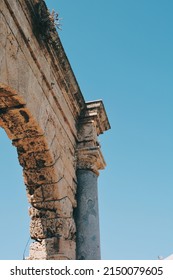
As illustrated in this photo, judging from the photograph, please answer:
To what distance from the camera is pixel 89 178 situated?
6.23 metres

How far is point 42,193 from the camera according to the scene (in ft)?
17.7

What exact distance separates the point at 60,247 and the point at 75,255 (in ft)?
1.59

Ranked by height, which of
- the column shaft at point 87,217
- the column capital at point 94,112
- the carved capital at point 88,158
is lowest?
the column shaft at point 87,217

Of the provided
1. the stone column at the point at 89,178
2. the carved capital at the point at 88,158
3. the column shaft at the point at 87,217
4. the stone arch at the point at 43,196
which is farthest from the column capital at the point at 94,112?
the stone arch at the point at 43,196

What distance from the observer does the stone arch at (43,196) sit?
5035 mm

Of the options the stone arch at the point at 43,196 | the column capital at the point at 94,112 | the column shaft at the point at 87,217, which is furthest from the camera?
the column capital at the point at 94,112

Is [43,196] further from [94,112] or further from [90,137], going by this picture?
[94,112]

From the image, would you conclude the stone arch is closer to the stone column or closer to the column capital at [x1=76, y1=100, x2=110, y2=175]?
the stone column

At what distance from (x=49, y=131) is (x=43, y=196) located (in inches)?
35.2

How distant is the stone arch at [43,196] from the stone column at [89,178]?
9.5 inches

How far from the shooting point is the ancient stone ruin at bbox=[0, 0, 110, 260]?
4367 millimetres

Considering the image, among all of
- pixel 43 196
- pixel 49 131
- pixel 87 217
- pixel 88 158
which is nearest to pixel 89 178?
pixel 88 158

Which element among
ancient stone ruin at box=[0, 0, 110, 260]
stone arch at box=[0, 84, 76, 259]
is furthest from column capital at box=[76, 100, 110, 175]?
stone arch at box=[0, 84, 76, 259]

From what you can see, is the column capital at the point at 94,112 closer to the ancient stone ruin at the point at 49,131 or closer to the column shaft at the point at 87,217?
the ancient stone ruin at the point at 49,131
